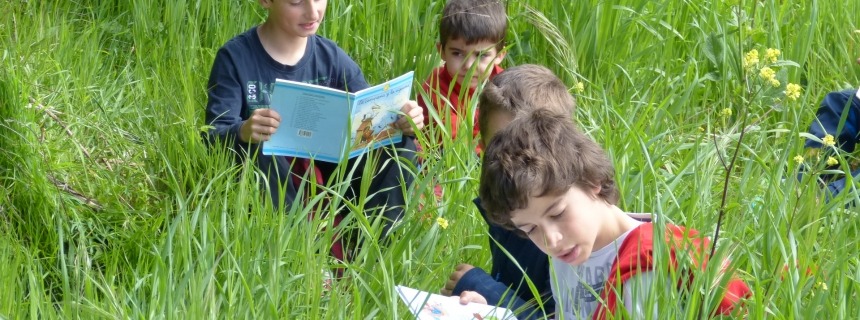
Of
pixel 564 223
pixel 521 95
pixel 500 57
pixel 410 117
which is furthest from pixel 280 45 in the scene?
Result: pixel 564 223

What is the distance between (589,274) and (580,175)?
0.65 ft

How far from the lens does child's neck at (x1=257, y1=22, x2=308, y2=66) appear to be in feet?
12.4

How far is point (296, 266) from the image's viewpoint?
271 centimetres

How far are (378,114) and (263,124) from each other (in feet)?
1.00

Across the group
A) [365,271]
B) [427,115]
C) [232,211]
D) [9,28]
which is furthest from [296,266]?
[9,28]

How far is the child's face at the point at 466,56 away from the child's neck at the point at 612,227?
1616mm

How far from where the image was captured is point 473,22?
13.5 feet

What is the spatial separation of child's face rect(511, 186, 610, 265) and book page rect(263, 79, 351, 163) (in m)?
1.00

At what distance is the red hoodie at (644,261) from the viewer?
2.28m

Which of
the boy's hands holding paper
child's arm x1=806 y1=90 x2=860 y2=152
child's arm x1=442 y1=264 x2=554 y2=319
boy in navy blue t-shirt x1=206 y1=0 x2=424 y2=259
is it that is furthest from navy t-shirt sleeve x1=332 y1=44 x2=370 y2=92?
child's arm x1=806 y1=90 x2=860 y2=152

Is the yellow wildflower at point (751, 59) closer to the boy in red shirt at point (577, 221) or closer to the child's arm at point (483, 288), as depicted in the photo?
the boy in red shirt at point (577, 221)

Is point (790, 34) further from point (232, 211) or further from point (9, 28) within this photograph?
point (9, 28)

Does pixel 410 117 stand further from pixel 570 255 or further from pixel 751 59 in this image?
pixel 751 59

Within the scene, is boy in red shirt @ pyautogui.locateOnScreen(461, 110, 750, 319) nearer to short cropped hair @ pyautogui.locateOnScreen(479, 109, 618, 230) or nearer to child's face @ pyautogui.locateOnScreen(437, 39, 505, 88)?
short cropped hair @ pyautogui.locateOnScreen(479, 109, 618, 230)
